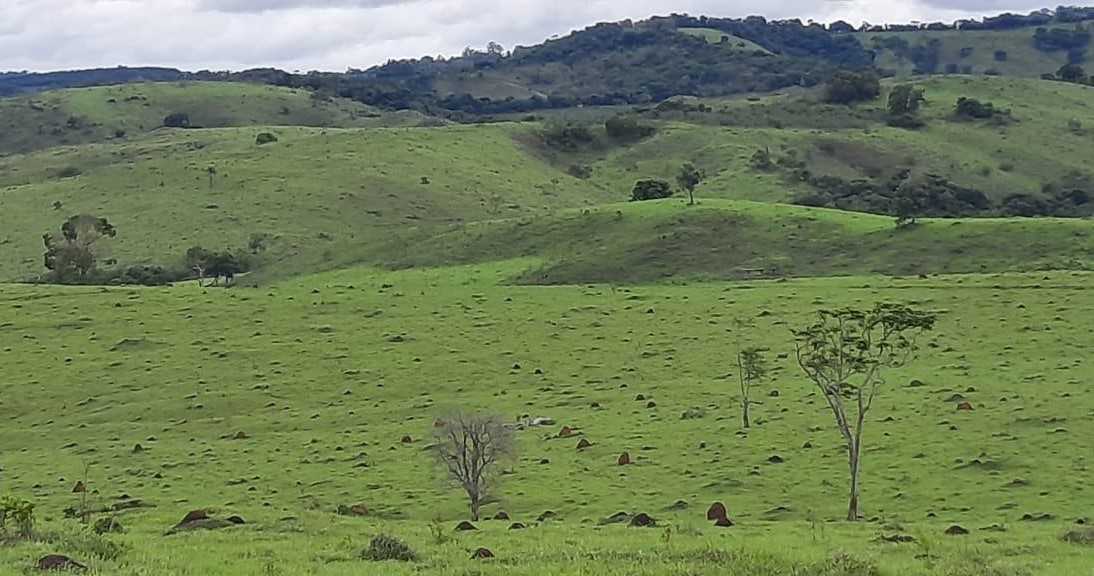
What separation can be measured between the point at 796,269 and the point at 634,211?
17.8 metres

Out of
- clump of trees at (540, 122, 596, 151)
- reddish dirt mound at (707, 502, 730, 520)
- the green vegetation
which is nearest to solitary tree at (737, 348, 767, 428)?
the green vegetation

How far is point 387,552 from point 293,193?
110 m

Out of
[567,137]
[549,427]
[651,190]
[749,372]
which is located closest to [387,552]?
[549,427]

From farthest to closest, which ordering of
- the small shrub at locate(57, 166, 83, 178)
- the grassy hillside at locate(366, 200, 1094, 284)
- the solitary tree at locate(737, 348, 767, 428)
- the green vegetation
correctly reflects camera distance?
the small shrub at locate(57, 166, 83, 178), the grassy hillside at locate(366, 200, 1094, 284), the solitary tree at locate(737, 348, 767, 428), the green vegetation

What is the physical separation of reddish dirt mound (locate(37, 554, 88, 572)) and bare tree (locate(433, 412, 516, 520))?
16977 millimetres

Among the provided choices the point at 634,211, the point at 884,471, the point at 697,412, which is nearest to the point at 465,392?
the point at 697,412

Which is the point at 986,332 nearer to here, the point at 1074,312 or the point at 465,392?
the point at 1074,312

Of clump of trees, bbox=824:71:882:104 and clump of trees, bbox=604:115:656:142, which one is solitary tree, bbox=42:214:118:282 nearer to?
clump of trees, bbox=604:115:656:142

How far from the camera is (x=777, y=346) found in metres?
58.8

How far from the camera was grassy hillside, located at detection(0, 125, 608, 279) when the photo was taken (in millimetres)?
115562

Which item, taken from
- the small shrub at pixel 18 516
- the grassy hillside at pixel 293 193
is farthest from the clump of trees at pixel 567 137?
the small shrub at pixel 18 516

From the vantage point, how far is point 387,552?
20.9 metres

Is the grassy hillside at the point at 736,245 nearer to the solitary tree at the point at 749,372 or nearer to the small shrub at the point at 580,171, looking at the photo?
the solitary tree at the point at 749,372

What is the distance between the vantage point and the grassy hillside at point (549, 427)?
2331 cm
